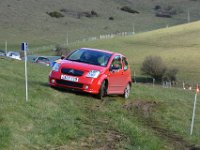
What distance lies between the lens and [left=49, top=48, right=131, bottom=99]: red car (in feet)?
58.4

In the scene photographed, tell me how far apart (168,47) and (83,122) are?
66063 mm

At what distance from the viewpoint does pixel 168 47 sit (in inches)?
3105

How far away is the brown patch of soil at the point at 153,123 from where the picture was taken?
1350 cm

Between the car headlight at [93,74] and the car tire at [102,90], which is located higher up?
the car headlight at [93,74]

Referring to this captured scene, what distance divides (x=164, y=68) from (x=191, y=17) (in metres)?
63.3

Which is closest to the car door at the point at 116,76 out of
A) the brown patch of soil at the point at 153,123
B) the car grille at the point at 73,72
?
the brown patch of soil at the point at 153,123

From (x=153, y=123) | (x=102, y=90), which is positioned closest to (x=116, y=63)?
(x=102, y=90)

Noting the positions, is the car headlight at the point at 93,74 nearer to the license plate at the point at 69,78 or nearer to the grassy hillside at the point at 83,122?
the license plate at the point at 69,78

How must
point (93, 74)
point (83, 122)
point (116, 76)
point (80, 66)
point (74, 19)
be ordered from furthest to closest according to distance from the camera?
point (74, 19), point (116, 76), point (80, 66), point (93, 74), point (83, 122)

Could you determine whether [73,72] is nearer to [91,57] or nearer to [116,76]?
[91,57]

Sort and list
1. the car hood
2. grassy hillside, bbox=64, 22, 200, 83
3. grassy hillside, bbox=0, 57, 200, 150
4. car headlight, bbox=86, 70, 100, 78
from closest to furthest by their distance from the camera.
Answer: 1. grassy hillside, bbox=0, 57, 200, 150
2. car headlight, bbox=86, 70, 100, 78
3. the car hood
4. grassy hillside, bbox=64, 22, 200, 83

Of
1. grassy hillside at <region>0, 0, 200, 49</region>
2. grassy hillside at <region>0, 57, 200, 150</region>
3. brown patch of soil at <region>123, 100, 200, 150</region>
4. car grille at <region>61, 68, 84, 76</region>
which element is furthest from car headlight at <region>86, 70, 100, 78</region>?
grassy hillside at <region>0, 0, 200, 49</region>

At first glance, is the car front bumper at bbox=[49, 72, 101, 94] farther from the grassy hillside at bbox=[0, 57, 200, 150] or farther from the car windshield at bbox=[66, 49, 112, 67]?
the car windshield at bbox=[66, 49, 112, 67]

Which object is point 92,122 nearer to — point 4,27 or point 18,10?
point 4,27
